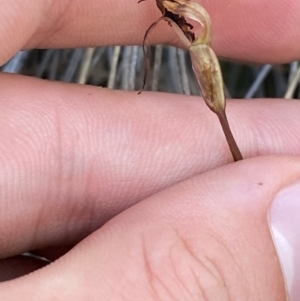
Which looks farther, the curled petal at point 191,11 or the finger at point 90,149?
the finger at point 90,149

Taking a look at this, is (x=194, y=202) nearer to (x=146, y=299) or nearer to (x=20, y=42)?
(x=146, y=299)

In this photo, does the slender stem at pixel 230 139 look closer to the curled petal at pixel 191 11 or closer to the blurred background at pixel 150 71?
the curled petal at pixel 191 11

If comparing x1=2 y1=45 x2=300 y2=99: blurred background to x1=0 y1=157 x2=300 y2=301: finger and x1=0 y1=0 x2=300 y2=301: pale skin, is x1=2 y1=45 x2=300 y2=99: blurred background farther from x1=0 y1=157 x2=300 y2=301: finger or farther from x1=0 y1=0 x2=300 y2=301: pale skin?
x1=0 y1=157 x2=300 y2=301: finger

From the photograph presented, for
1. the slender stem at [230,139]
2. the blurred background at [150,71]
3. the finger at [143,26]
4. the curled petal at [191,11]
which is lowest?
the blurred background at [150,71]

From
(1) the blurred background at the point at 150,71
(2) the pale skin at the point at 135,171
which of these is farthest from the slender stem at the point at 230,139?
(1) the blurred background at the point at 150,71

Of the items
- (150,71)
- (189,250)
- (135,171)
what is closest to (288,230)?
(189,250)

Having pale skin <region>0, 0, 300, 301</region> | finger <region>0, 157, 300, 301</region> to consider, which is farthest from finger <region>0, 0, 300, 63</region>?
finger <region>0, 157, 300, 301</region>

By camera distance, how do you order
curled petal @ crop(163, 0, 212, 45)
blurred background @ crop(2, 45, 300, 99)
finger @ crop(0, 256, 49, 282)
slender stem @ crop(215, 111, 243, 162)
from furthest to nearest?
blurred background @ crop(2, 45, 300, 99) < finger @ crop(0, 256, 49, 282) < slender stem @ crop(215, 111, 243, 162) < curled petal @ crop(163, 0, 212, 45)
